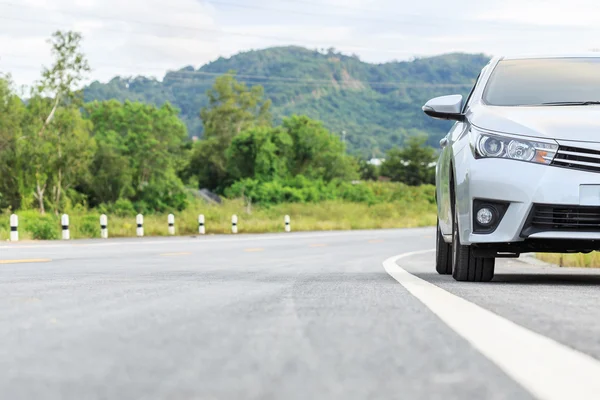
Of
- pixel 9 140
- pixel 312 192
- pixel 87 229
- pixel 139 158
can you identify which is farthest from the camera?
pixel 139 158

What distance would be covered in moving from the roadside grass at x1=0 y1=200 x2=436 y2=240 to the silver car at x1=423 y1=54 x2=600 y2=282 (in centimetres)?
2059

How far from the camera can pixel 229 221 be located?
39969 millimetres

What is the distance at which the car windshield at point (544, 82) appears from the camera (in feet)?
26.2

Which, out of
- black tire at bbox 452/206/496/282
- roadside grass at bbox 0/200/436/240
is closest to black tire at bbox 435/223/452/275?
black tire at bbox 452/206/496/282

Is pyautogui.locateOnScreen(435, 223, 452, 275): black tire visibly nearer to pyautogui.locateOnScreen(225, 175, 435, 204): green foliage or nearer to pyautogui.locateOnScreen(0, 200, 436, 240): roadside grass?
pyautogui.locateOnScreen(0, 200, 436, 240): roadside grass

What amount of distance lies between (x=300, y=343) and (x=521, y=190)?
3.60 m

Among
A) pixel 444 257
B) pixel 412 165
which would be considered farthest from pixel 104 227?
pixel 412 165

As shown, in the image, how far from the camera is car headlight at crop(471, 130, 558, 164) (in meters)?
7.09

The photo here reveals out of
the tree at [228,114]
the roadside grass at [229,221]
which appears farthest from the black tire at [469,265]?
the tree at [228,114]

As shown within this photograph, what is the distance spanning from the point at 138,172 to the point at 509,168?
62.5 m

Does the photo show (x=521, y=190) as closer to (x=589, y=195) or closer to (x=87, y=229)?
(x=589, y=195)

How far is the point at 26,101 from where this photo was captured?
52.3 metres

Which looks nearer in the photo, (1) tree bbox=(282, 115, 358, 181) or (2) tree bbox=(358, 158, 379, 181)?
(1) tree bbox=(282, 115, 358, 181)

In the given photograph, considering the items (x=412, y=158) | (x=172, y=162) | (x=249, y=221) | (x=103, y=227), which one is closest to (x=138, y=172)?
(x=172, y=162)
